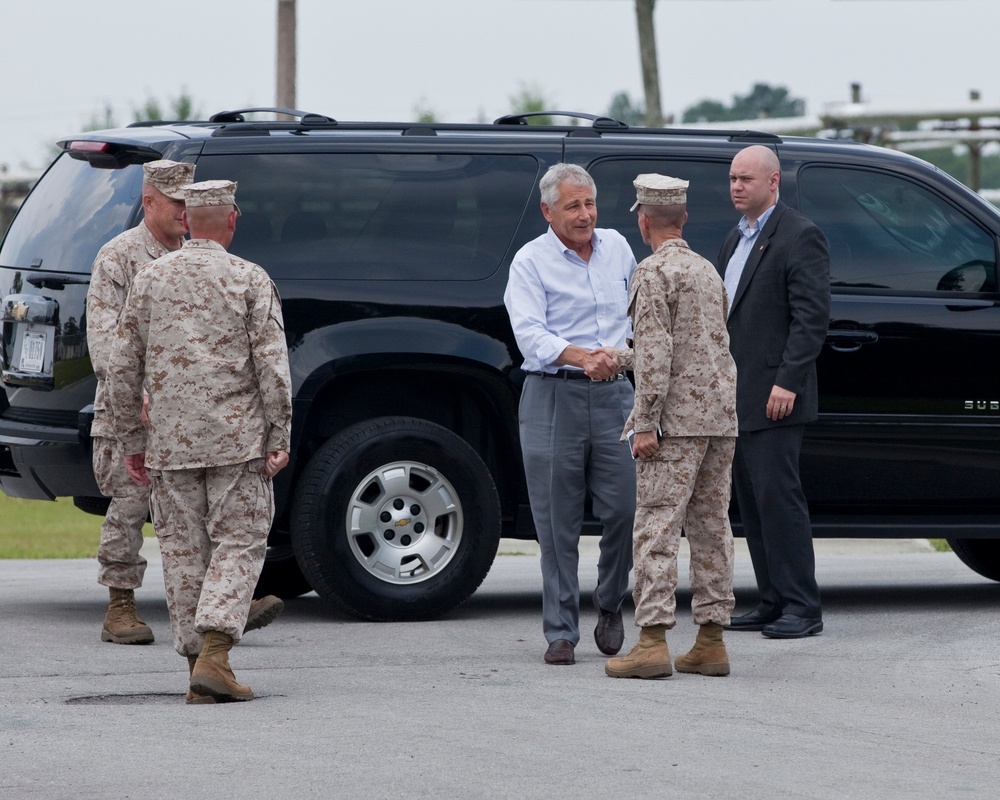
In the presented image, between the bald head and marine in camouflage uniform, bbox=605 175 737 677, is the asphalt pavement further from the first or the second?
the bald head

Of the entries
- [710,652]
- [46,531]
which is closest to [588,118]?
[710,652]

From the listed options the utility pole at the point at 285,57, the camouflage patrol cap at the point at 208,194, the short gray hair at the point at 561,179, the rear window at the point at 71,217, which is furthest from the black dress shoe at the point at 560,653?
the utility pole at the point at 285,57

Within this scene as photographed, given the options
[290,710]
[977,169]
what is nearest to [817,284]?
[290,710]

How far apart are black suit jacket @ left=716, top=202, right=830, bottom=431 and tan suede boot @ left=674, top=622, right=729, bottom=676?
3.83ft

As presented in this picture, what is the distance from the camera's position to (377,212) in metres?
7.62

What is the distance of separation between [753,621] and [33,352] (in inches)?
130

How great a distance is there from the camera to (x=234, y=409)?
5695 millimetres

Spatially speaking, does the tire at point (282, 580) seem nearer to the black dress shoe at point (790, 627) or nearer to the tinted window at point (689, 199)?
the tinted window at point (689, 199)

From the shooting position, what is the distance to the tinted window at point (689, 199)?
25.5 feet

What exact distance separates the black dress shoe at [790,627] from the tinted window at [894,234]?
5.10 feet

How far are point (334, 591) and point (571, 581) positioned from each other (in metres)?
1.31

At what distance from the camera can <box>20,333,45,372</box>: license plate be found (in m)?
7.39

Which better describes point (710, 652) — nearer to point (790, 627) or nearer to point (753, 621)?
point (790, 627)

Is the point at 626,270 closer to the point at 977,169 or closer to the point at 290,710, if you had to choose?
the point at 290,710
